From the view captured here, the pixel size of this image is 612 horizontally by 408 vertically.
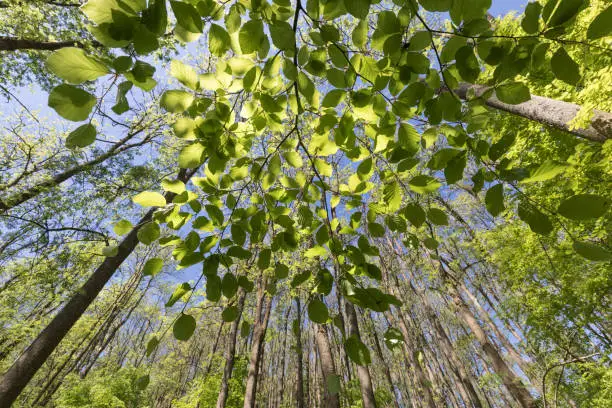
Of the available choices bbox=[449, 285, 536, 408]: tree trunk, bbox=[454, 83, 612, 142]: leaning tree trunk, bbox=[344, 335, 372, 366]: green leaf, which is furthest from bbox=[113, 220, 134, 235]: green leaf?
bbox=[449, 285, 536, 408]: tree trunk

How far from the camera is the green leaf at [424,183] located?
2.14ft

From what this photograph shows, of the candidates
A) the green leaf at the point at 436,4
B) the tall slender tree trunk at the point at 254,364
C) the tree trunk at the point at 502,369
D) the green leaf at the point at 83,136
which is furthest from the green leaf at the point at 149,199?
the tree trunk at the point at 502,369

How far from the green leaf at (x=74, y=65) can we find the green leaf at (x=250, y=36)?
23cm

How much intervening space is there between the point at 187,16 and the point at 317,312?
0.64m

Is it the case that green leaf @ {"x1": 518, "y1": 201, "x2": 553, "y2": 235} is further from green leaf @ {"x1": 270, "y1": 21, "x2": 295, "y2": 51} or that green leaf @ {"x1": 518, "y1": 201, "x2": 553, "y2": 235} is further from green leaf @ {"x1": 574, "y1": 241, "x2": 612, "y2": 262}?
green leaf @ {"x1": 270, "y1": 21, "x2": 295, "y2": 51}

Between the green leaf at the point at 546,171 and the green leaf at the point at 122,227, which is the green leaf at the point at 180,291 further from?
the green leaf at the point at 546,171

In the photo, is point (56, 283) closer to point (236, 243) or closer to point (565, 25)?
Result: point (236, 243)

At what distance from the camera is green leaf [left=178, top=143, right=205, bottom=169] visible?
0.64 metres

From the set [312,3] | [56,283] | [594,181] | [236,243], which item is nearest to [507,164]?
[312,3]

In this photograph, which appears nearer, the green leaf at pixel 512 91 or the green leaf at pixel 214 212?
the green leaf at pixel 512 91

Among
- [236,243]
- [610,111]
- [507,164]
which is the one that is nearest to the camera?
[507,164]

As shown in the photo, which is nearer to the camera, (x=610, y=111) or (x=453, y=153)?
(x=453, y=153)

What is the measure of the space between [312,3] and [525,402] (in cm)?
834

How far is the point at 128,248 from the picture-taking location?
134 inches
